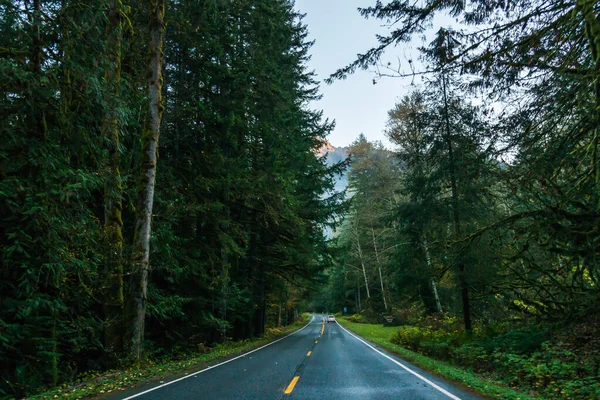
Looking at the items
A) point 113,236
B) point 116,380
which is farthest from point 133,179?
point 116,380


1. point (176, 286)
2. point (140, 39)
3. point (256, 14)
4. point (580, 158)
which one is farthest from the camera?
point (176, 286)

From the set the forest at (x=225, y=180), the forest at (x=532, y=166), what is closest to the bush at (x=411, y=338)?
the forest at (x=225, y=180)

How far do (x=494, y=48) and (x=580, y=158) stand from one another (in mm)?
2429

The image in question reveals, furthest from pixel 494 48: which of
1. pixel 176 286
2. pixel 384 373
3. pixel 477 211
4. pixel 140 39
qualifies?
pixel 176 286

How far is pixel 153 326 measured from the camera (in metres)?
15.9

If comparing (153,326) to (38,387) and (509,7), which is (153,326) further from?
(509,7)

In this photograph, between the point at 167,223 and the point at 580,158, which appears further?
the point at 167,223

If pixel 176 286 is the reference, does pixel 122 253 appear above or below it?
above

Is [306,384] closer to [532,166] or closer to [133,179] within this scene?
[532,166]

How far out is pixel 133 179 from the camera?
12.5 metres

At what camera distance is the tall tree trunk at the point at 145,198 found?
10344mm

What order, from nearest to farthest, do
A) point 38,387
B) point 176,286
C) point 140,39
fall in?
1. point 38,387
2. point 140,39
3. point 176,286

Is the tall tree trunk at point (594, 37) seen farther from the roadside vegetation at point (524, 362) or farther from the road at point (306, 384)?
the road at point (306, 384)

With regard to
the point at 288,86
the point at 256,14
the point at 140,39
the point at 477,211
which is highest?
the point at 288,86
